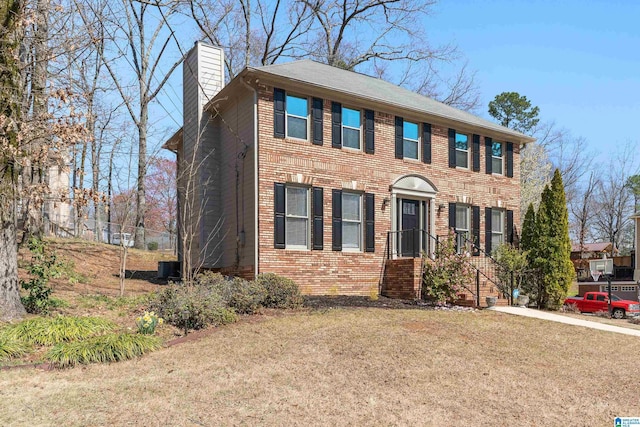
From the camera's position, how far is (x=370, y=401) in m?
5.85

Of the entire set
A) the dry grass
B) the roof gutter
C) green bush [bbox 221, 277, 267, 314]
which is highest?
the roof gutter

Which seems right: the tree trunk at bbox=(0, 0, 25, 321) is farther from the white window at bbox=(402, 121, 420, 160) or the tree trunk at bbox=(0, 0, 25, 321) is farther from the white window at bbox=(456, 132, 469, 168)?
the white window at bbox=(456, 132, 469, 168)

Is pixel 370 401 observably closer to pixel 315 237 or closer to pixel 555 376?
pixel 555 376

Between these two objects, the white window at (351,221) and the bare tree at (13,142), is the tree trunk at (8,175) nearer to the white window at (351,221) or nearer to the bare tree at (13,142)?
the bare tree at (13,142)

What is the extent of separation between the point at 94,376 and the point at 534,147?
3534 centimetres

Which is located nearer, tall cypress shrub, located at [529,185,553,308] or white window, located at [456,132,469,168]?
tall cypress shrub, located at [529,185,553,308]

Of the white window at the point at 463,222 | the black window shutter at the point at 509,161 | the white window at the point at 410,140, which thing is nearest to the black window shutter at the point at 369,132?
the white window at the point at 410,140

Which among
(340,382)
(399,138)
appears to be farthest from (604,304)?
(340,382)

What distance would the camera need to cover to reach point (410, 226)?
16.1m

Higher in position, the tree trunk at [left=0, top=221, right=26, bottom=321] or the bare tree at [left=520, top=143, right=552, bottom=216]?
the bare tree at [left=520, top=143, right=552, bottom=216]

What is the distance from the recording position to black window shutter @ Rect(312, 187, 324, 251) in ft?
45.6

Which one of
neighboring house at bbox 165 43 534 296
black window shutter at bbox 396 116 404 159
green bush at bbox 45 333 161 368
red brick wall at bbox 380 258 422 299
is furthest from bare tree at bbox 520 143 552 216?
green bush at bbox 45 333 161 368

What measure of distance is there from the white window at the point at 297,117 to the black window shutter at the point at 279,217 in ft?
4.94

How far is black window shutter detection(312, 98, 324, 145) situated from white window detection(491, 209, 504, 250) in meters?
7.31
